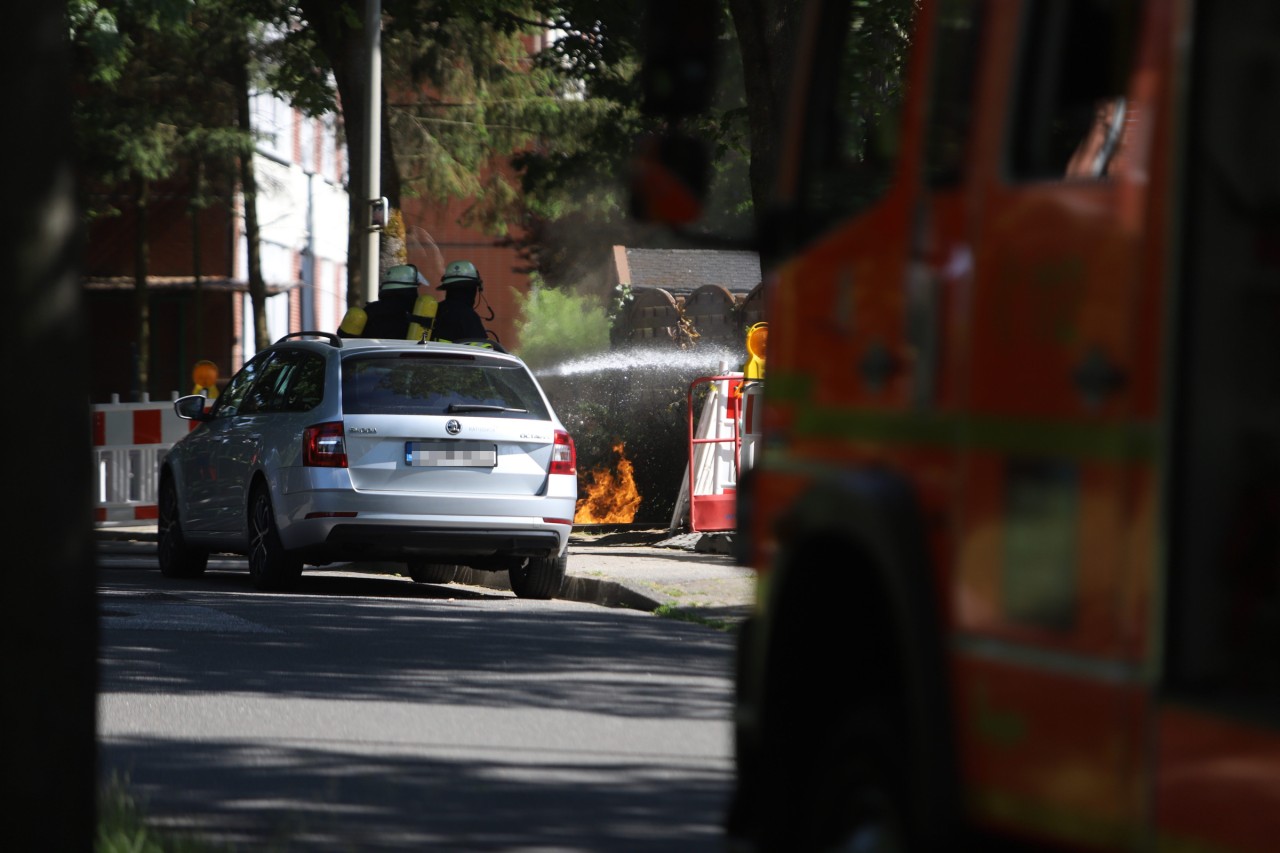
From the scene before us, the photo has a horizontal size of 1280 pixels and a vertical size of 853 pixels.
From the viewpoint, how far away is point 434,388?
13.6m

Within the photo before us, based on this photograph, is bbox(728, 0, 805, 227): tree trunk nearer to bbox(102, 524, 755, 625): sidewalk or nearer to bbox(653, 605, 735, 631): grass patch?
bbox(102, 524, 755, 625): sidewalk

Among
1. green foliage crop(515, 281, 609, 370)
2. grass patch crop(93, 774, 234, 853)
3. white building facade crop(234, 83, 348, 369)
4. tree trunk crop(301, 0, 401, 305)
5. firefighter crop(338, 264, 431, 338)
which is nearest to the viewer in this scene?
grass patch crop(93, 774, 234, 853)

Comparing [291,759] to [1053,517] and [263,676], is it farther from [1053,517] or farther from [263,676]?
[1053,517]

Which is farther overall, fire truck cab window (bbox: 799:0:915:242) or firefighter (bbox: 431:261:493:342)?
firefighter (bbox: 431:261:493:342)

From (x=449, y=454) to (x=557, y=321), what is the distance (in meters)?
58.9

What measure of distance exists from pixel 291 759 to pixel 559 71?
86.9 ft

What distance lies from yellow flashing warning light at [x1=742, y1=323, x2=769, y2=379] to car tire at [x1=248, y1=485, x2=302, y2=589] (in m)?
4.24

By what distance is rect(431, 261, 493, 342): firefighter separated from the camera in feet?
57.5

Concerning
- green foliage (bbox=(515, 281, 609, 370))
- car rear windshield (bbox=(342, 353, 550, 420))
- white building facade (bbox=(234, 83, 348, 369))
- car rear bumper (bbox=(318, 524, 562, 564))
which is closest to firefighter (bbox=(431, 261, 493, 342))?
car rear windshield (bbox=(342, 353, 550, 420))

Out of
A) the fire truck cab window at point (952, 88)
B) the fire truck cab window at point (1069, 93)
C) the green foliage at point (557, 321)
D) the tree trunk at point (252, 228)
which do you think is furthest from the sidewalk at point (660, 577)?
the green foliage at point (557, 321)

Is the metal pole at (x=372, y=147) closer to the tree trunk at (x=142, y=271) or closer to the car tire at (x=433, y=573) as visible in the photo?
the car tire at (x=433, y=573)

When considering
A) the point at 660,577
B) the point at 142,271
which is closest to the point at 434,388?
the point at 660,577

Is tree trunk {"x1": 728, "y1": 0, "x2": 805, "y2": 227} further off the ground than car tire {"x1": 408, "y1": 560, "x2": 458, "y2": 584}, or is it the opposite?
tree trunk {"x1": 728, "y1": 0, "x2": 805, "y2": 227}

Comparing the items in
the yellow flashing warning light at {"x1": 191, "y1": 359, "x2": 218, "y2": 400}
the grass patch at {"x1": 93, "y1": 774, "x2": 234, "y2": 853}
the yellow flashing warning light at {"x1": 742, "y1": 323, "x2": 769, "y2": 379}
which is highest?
the yellow flashing warning light at {"x1": 742, "y1": 323, "x2": 769, "y2": 379}
